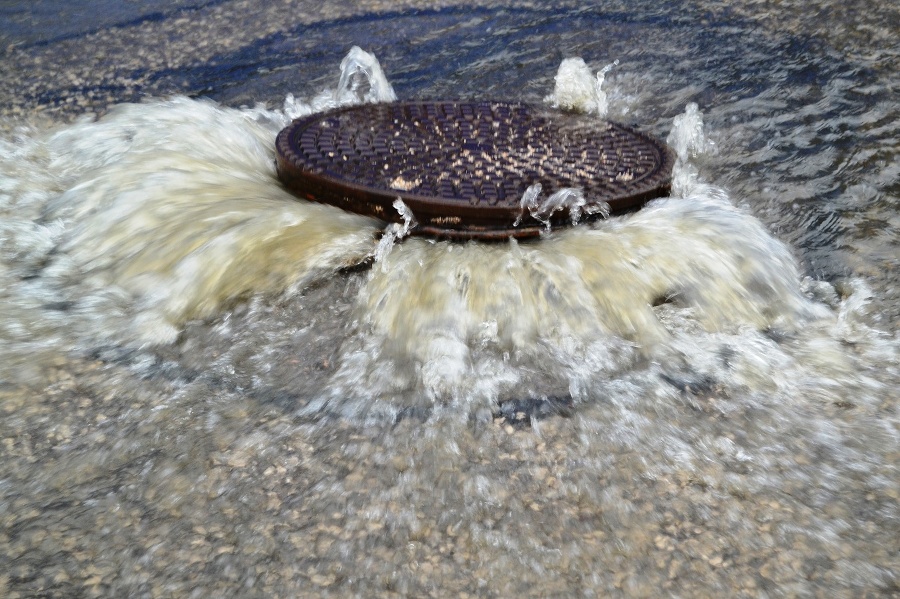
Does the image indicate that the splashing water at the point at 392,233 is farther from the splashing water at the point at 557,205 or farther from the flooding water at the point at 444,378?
the splashing water at the point at 557,205

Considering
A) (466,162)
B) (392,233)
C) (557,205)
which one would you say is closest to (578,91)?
(466,162)

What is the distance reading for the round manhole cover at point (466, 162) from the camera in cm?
277

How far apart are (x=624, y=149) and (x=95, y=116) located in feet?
9.07

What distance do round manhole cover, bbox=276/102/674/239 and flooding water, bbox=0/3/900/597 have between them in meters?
0.10

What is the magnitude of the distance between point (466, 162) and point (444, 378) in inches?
41.1

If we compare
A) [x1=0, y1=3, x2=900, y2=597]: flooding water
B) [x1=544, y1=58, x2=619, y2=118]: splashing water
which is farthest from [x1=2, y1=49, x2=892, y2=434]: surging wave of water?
[x1=544, y1=58, x2=619, y2=118]: splashing water

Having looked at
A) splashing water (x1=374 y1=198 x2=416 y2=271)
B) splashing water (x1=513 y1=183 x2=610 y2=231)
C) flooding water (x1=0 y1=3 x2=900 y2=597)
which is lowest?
flooding water (x1=0 y1=3 x2=900 y2=597)

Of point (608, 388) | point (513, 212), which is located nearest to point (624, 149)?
point (513, 212)

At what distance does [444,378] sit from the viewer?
7.71ft

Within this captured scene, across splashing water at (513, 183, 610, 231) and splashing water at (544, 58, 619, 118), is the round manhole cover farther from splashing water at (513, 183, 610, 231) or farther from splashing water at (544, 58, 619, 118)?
splashing water at (544, 58, 619, 118)

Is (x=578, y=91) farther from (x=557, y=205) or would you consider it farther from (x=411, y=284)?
(x=411, y=284)

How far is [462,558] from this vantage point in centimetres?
179

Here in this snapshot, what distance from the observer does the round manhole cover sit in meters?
2.77

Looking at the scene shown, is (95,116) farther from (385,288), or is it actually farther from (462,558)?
(462,558)
